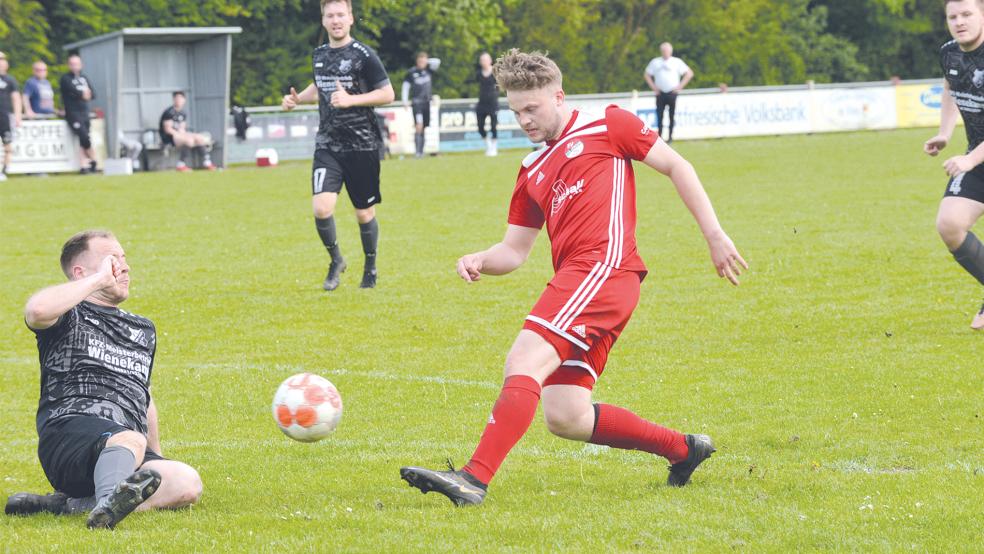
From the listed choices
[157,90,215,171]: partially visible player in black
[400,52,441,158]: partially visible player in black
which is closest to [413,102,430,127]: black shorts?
[400,52,441,158]: partially visible player in black

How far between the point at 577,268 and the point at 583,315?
0.71 feet

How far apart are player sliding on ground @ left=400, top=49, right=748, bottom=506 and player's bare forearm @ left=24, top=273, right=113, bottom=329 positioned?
147cm

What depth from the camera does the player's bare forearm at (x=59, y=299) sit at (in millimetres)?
5059

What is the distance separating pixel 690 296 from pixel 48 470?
667 centimetres

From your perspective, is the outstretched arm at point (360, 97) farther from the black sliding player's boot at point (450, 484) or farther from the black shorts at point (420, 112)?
the black shorts at point (420, 112)

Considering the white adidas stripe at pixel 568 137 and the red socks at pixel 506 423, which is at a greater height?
the white adidas stripe at pixel 568 137

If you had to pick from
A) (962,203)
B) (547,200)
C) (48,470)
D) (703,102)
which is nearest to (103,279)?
(48,470)

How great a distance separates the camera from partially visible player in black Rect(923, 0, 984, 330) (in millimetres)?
8328

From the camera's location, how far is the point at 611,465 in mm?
5934

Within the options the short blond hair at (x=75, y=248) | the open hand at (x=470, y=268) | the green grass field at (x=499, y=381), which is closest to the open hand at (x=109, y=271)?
the short blond hair at (x=75, y=248)

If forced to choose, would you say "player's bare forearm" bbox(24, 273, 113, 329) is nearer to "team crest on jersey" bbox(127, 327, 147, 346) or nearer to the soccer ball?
"team crest on jersey" bbox(127, 327, 147, 346)

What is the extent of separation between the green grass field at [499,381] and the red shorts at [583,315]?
0.54m

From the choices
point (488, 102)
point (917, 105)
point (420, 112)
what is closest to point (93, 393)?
point (420, 112)

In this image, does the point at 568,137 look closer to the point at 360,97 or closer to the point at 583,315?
the point at 583,315
